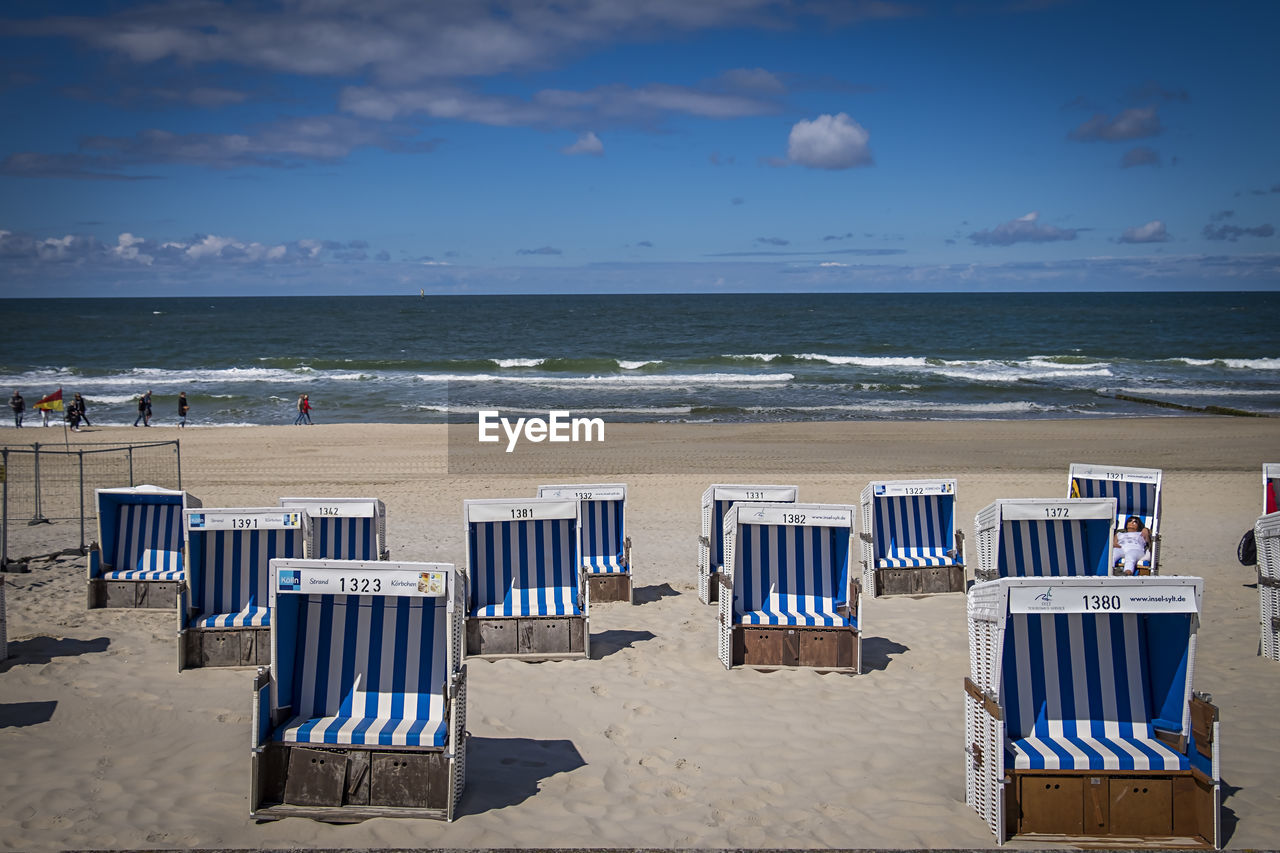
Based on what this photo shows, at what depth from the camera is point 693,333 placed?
7462 centimetres

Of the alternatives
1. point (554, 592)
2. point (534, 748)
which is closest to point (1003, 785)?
point (534, 748)

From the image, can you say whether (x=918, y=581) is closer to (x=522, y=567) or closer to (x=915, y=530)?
(x=915, y=530)

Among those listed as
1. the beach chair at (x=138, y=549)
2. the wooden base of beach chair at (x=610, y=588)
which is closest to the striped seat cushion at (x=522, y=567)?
the wooden base of beach chair at (x=610, y=588)

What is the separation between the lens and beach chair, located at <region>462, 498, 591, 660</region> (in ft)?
27.5

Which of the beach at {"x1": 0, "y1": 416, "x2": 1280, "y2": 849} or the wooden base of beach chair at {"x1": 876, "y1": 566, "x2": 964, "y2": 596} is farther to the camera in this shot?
the wooden base of beach chair at {"x1": 876, "y1": 566, "x2": 964, "y2": 596}

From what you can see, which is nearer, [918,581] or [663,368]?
[918,581]

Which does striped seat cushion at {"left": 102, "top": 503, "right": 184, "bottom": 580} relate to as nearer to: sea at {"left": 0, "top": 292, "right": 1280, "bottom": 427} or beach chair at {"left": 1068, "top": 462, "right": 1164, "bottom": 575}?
beach chair at {"left": 1068, "top": 462, "right": 1164, "bottom": 575}

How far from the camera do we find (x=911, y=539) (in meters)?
11.3

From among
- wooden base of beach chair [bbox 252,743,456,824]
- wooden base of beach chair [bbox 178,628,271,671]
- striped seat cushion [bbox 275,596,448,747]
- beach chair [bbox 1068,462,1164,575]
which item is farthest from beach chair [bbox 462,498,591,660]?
beach chair [bbox 1068,462,1164,575]

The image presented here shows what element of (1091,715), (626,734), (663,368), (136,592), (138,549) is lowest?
(626,734)

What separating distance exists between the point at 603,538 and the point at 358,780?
5857 millimetres

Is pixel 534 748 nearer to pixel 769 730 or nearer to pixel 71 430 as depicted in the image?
pixel 769 730

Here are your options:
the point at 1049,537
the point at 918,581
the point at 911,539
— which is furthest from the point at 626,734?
the point at 911,539

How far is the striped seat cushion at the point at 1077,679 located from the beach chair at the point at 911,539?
5.41 metres
